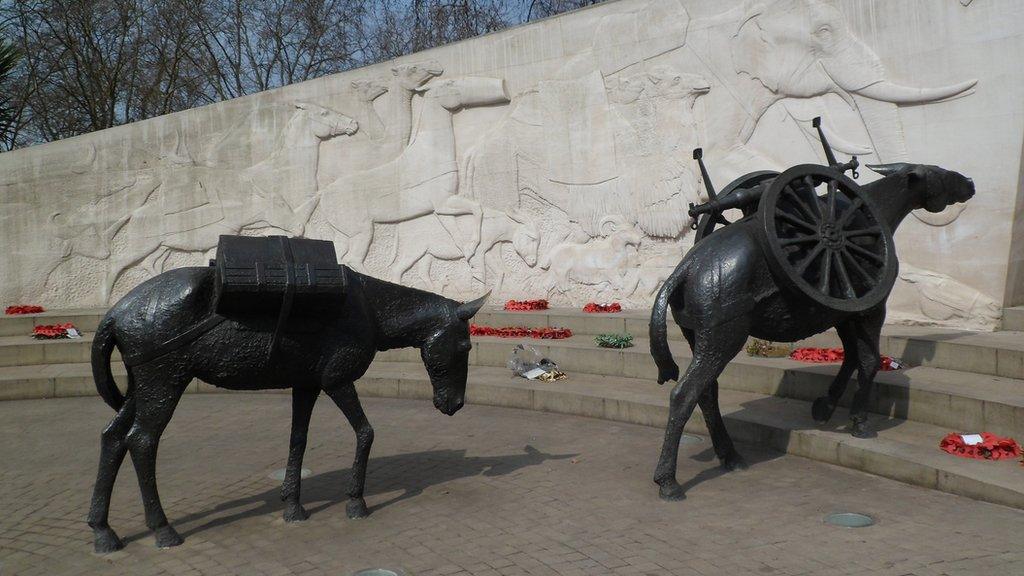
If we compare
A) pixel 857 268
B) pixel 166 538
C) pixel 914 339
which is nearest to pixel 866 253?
pixel 857 268

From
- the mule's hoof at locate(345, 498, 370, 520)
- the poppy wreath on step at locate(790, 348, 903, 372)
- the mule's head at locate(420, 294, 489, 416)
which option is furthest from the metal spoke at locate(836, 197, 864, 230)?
the mule's hoof at locate(345, 498, 370, 520)

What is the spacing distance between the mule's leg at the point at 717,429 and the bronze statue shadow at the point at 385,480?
1328mm

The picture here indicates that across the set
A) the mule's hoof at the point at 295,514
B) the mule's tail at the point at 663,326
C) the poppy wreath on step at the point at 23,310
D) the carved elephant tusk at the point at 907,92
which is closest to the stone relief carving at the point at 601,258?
the carved elephant tusk at the point at 907,92

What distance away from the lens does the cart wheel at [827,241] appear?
5.93 m

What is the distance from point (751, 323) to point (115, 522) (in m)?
4.69

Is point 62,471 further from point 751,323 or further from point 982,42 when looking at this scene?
point 982,42

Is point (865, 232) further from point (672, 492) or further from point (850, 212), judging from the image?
point (672, 492)

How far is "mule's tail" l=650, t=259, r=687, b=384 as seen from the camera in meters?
5.89

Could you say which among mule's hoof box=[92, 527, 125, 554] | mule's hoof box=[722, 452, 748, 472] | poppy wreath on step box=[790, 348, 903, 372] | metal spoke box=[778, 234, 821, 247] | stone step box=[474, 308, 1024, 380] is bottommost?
mule's hoof box=[92, 527, 125, 554]

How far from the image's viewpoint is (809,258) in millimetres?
6047

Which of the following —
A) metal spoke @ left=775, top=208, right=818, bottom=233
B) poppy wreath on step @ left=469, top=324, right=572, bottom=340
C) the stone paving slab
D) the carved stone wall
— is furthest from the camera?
poppy wreath on step @ left=469, top=324, right=572, bottom=340

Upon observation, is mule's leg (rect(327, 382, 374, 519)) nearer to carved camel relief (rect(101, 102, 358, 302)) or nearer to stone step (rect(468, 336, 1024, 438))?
stone step (rect(468, 336, 1024, 438))

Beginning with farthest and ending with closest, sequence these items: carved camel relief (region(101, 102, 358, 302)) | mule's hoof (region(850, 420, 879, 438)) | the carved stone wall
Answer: carved camel relief (region(101, 102, 358, 302)) < the carved stone wall < mule's hoof (region(850, 420, 879, 438))

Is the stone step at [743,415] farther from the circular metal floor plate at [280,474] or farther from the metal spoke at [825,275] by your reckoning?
the circular metal floor plate at [280,474]
